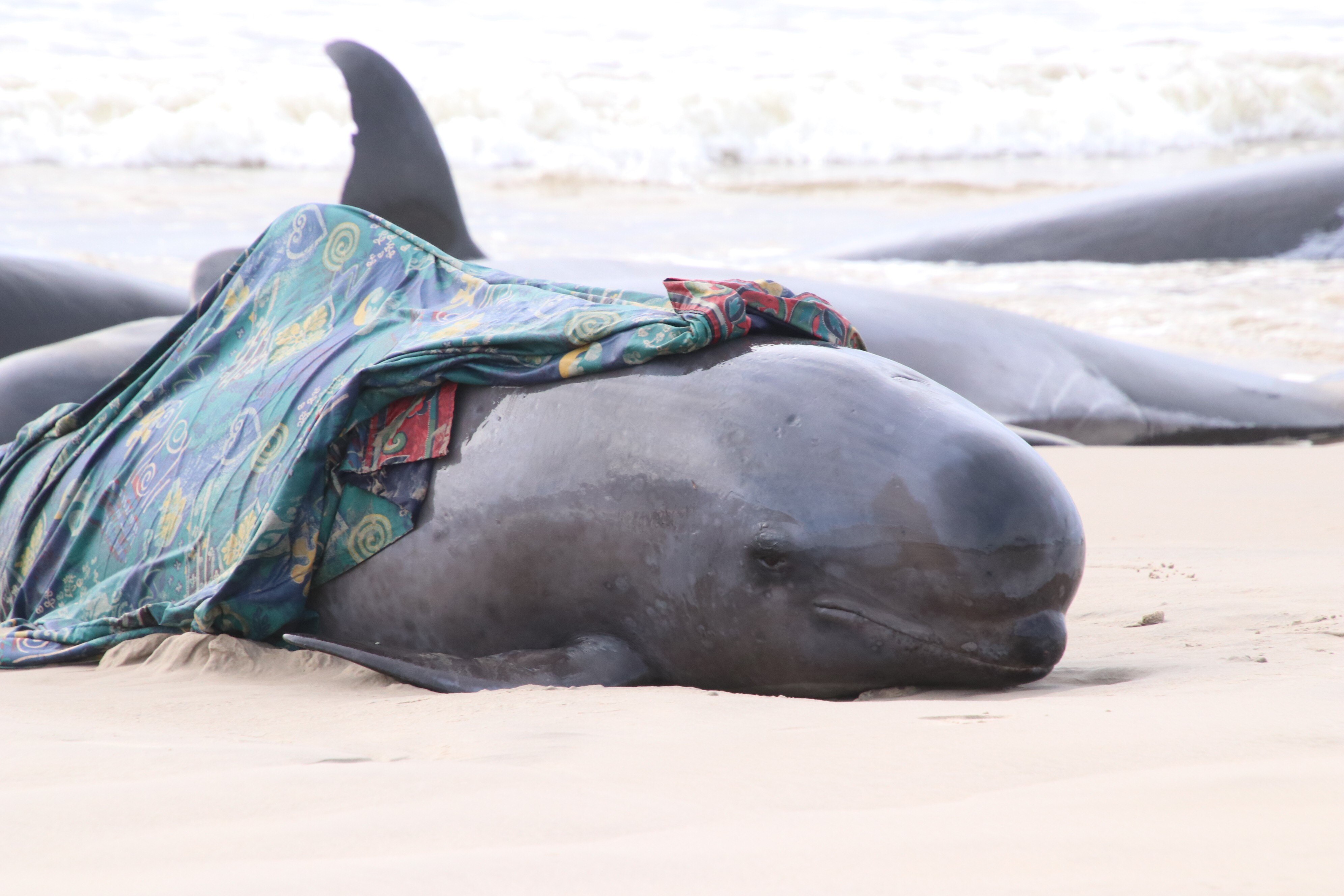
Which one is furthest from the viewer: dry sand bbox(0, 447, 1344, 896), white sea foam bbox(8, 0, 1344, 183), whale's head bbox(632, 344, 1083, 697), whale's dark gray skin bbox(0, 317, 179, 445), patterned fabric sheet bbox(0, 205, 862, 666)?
white sea foam bbox(8, 0, 1344, 183)

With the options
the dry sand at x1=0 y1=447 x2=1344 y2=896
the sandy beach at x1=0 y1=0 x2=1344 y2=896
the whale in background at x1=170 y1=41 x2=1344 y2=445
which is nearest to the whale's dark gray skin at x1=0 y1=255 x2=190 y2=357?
the sandy beach at x1=0 y1=0 x2=1344 y2=896

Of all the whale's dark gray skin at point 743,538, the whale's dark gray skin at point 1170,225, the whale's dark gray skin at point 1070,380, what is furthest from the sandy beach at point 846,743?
the whale's dark gray skin at point 1070,380

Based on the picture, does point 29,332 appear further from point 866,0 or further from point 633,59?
point 866,0

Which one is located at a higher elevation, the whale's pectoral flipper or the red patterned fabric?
the red patterned fabric

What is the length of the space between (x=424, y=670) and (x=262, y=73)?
26036 mm

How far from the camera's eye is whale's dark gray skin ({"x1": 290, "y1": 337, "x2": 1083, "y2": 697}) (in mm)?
2557

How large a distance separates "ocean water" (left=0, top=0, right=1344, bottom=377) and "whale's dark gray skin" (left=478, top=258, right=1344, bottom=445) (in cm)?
137

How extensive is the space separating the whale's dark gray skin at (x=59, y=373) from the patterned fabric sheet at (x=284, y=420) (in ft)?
7.59

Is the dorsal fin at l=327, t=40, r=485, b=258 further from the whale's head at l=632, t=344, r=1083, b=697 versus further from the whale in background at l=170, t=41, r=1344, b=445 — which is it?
the whale's head at l=632, t=344, r=1083, b=697

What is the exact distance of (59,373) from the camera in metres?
6.38

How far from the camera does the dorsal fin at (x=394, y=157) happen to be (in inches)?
295

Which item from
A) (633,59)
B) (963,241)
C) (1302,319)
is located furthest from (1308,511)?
(633,59)

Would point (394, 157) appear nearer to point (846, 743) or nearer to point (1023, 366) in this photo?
point (1023, 366)

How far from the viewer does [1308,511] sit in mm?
4633
